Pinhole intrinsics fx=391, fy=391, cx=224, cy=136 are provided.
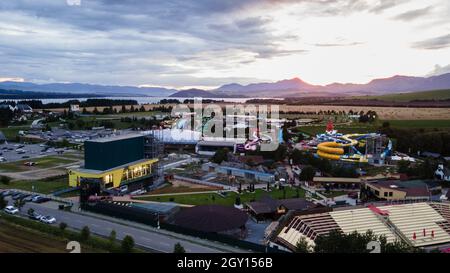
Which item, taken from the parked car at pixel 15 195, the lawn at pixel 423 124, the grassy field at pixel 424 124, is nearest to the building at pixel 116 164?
the parked car at pixel 15 195

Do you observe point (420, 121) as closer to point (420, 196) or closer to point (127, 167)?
point (420, 196)

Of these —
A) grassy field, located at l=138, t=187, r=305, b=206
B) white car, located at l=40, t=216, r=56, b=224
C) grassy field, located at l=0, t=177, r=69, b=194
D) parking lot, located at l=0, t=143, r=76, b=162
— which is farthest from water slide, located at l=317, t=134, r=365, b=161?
parking lot, located at l=0, t=143, r=76, b=162

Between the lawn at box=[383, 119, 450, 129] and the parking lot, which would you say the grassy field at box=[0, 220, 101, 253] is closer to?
the parking lot

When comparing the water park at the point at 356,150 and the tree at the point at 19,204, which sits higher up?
the water park at the point at 356,150

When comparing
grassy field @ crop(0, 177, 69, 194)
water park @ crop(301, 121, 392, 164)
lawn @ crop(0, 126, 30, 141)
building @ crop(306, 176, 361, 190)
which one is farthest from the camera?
lawn @ crop(0, 126, 30, 141)

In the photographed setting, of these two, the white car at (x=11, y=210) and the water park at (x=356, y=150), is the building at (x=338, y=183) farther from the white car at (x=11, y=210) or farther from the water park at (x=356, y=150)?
the white car at (x=11, y=210)
